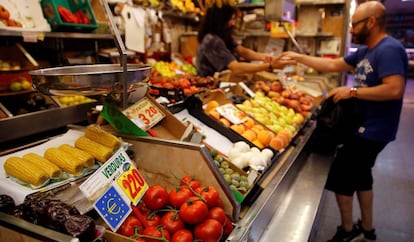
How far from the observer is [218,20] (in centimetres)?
368

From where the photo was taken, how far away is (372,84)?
8.88 ft

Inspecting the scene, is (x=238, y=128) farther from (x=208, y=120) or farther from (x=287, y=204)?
(x=287, y=204)

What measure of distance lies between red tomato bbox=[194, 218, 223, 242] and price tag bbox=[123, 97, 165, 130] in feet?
2.27

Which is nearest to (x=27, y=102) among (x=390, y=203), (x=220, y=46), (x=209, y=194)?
(x=220, y=46)

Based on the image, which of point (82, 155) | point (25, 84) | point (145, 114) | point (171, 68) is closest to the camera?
point (82, 155)

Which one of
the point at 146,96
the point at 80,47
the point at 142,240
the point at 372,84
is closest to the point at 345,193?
the point at 372,84

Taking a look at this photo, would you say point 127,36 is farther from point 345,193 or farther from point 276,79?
point 345,193

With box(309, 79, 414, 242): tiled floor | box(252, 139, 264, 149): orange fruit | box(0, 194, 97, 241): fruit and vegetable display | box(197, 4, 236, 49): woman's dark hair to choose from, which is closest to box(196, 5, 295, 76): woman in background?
box(197, 4, 236, 49): woman's dark hair

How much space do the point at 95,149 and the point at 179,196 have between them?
0.42 m

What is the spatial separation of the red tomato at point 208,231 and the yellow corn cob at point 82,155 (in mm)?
512

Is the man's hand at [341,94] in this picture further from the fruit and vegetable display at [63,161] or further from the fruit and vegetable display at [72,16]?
the fruit and vegetable display at [72,16]

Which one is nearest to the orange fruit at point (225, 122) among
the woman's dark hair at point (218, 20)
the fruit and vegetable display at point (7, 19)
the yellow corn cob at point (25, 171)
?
the yellow corn cob at point (25, 171)

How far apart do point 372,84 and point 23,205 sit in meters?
2.61

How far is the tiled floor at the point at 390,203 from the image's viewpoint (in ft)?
10.6
